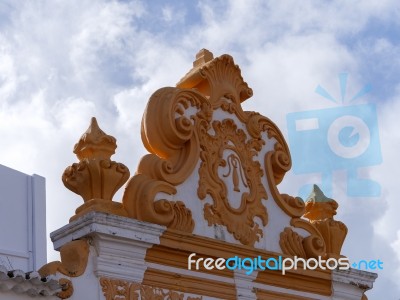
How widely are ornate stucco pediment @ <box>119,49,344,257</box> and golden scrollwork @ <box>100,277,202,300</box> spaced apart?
63 centimetres

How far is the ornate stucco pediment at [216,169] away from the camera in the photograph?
9.64m

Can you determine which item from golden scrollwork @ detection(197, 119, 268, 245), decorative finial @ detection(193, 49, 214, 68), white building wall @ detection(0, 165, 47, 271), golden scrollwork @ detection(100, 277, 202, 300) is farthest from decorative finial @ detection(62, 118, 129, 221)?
white building wall @ detection(0, 165, 47, 271)

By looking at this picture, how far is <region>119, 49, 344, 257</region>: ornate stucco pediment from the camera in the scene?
9641 millimetres

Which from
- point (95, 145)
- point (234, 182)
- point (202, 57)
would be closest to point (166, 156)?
point (234, 182)

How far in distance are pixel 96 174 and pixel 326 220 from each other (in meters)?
3.39

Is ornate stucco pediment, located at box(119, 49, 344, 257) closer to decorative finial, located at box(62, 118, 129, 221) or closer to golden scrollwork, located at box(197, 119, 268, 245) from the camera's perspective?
golden scrollwork, located at box(197, 119, 268, 245)

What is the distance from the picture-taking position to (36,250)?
1383cm

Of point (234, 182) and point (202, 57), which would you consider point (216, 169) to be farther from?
point (202, 57)

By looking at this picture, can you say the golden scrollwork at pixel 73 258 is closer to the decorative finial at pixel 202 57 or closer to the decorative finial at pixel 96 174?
the decorative finial at pixel 96 174

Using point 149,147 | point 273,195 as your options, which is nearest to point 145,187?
point 149,147

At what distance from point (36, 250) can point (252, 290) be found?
15.1 ft

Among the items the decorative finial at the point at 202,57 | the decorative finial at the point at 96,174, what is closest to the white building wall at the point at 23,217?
the decorative finial at the point at 202,57

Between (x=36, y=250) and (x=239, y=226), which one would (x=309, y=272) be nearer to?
(x=239, y=226)

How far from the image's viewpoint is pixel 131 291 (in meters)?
8.97
